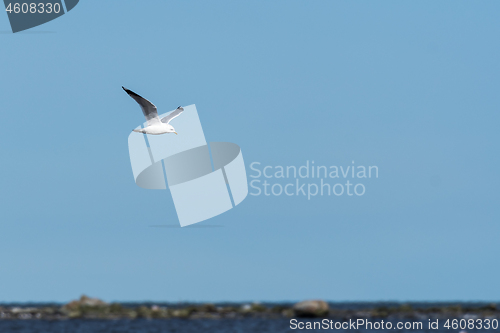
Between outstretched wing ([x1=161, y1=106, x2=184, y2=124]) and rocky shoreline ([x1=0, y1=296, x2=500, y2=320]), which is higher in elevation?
outstretched wing ([x1=161, y1=106, x2=184, y2=124])

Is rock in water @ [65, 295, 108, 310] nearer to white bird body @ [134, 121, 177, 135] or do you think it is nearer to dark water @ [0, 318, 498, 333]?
dark water @ [0, 318, 498, 333]

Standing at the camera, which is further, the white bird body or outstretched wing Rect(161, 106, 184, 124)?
outstretched wing Rect(161, 106, 184, 124)

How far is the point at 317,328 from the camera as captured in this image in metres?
43.0

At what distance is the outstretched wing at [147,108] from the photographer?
3161cm

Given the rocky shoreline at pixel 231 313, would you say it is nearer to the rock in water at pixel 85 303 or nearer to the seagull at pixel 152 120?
the rock in water at pixel 85 303

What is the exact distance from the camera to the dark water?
4231cm

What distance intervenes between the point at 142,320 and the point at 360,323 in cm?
1503

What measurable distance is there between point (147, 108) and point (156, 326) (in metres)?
18.0

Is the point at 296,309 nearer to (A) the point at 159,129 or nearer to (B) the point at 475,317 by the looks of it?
(B) the point at 475,317

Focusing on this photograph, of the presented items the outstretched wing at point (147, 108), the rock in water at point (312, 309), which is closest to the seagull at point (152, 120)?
the outstretched wing at point (147, 108)

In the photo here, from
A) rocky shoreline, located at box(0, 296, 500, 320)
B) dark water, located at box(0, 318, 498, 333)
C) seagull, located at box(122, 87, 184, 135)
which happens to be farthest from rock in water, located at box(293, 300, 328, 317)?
seagull, located at box(122, 87, 184, 135)

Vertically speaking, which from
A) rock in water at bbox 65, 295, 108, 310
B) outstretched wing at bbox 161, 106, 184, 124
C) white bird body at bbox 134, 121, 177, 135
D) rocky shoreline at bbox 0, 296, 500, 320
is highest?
outstretched wing at bbox 161, 106, 184, 124

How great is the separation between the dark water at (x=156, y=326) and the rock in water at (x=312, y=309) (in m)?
2.07

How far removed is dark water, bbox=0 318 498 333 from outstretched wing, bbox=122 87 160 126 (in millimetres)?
14602
